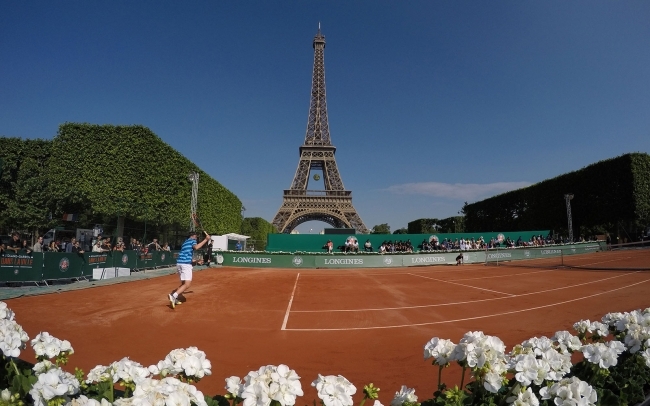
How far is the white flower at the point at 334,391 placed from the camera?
1.49m

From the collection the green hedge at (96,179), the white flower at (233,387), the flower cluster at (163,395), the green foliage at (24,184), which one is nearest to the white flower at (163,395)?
the flower cluster at (163,395)

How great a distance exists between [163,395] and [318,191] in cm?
5095

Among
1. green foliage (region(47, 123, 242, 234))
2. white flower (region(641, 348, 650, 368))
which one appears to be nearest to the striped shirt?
white flower (region(641, 348, 650, 368))

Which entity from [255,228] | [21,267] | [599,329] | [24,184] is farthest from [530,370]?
[255,228]

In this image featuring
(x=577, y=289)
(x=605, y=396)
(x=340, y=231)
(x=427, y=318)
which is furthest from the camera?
(x=340, y=231)

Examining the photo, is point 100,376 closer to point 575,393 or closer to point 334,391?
point 334,391

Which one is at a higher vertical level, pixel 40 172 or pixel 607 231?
A: pixel 40 172

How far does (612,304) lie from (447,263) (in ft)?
54.3

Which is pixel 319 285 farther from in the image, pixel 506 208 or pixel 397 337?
pixel 506 208

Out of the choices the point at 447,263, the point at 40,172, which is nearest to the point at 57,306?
the point at 447,263

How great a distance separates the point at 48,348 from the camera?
194 centimetres

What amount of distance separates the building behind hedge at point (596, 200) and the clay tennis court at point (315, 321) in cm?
2483

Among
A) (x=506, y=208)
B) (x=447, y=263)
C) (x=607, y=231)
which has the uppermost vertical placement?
(x=506, y=208)

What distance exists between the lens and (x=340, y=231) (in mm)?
34188
